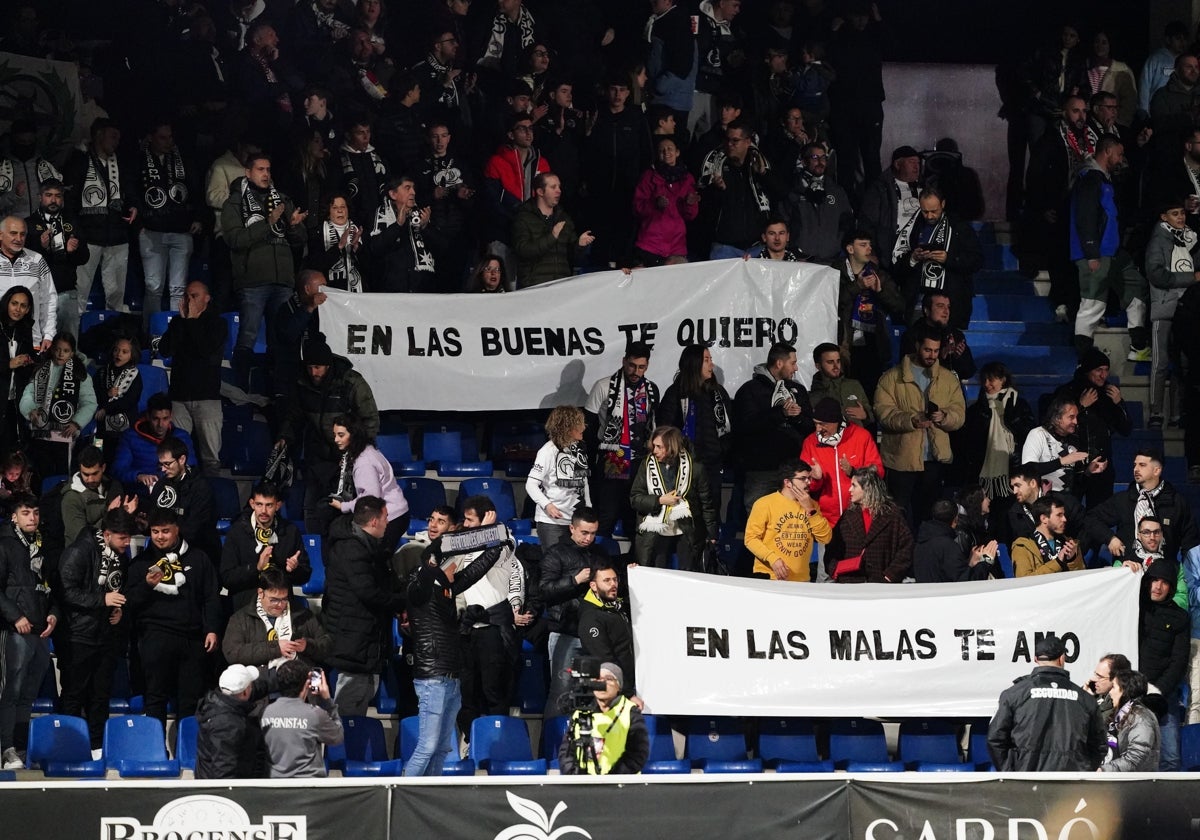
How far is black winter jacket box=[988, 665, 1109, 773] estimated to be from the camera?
11828 millimetres

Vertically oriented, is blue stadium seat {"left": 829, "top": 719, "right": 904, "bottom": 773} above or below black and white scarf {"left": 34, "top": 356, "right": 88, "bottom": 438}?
below

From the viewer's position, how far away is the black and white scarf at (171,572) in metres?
13.4

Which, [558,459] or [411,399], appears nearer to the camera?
[558,459]

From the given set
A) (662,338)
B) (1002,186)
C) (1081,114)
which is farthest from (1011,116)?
(662,338)

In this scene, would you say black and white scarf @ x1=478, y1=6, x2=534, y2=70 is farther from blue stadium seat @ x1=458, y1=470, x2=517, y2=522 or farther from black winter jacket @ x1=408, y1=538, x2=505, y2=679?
black winter jacket @ x1=408, y1=538, x2=505, y2=679

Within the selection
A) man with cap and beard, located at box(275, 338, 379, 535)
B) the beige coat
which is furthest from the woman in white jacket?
the beige coat

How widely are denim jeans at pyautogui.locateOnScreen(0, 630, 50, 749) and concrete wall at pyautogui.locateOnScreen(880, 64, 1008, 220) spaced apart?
12197 mm

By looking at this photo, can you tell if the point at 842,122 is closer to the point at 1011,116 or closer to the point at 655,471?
the point at 1011,116

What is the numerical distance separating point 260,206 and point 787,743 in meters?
6.50

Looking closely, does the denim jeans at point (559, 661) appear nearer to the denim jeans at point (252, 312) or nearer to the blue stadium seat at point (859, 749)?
the blue stadium seat at point (859, 749)

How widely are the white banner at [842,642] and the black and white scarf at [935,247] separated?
433cm

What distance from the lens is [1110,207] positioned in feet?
59.4

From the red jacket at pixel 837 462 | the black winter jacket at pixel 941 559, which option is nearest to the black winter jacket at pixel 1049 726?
the black winter jacket at pixel 941 559

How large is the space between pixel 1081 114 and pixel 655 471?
7015mm
